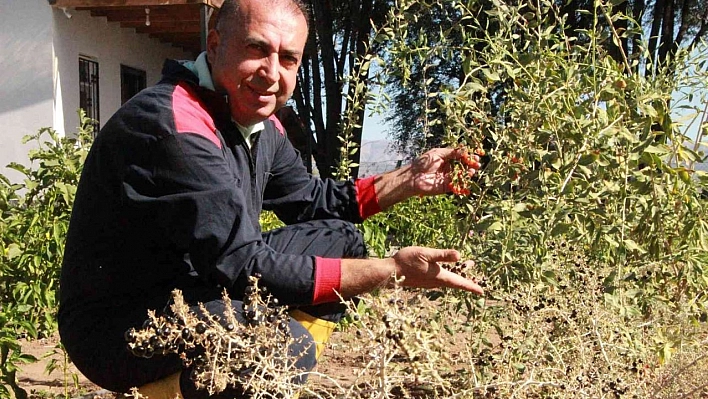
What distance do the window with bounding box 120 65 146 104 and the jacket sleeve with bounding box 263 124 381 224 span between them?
8.72 meters

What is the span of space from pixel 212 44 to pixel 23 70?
25.4ft

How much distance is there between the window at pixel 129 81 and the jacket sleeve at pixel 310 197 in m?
8.72

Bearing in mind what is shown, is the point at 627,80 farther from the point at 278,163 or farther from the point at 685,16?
the point at 685,16

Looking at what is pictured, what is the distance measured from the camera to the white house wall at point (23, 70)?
9070mm

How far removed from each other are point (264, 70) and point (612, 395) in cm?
118

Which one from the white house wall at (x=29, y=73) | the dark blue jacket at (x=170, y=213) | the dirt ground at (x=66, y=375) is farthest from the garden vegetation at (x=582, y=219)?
the white house wall at (x=29, y=73)

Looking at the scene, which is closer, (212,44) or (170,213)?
(170,213)

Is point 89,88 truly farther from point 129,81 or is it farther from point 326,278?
point 326,278

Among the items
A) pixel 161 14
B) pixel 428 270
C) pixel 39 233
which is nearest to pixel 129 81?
pixel 161 14

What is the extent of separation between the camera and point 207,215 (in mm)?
1842

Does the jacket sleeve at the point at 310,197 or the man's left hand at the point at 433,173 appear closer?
the man's left hand at the point at 433,173

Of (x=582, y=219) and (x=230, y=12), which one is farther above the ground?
(x=230, y=12)

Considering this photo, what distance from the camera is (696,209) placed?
83.8 inches

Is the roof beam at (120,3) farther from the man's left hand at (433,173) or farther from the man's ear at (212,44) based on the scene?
the man's ear at (212,44)
